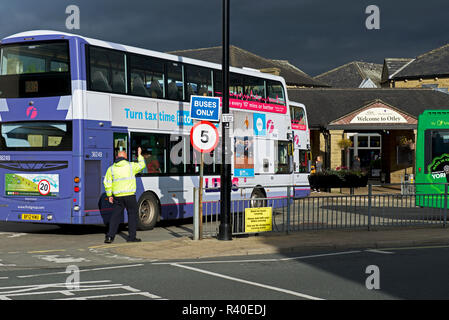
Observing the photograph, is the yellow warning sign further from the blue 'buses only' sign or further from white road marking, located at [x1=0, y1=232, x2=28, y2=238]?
white road marking, located at [x1=0, y1=232, x2=28, y2=238]

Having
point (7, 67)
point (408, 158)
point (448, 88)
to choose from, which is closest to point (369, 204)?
point (7, 67)

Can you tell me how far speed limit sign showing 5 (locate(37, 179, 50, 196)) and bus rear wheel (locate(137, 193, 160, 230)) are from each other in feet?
7.82

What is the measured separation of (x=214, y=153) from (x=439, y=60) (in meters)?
42.9

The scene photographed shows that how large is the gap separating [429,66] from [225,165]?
153 feet

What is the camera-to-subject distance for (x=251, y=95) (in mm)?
18703

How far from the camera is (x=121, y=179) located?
41.0 feet

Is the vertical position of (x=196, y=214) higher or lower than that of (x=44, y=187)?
lower

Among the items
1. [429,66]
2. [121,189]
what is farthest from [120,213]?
[429,66]

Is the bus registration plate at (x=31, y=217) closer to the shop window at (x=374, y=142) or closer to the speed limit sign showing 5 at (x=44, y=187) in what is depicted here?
the speed limit sign showing 5 at (x=44, y=187)

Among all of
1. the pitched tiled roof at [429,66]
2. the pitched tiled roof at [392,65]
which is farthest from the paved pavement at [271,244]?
the pitched tiled roof at [392,65]

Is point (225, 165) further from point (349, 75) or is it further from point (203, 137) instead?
point (349, 75)

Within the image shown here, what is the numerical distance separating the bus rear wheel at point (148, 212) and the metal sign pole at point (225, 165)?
10.6 feet

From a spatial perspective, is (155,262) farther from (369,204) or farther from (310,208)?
Answer: (369,204)

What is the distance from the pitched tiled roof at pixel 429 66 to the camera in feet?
175
